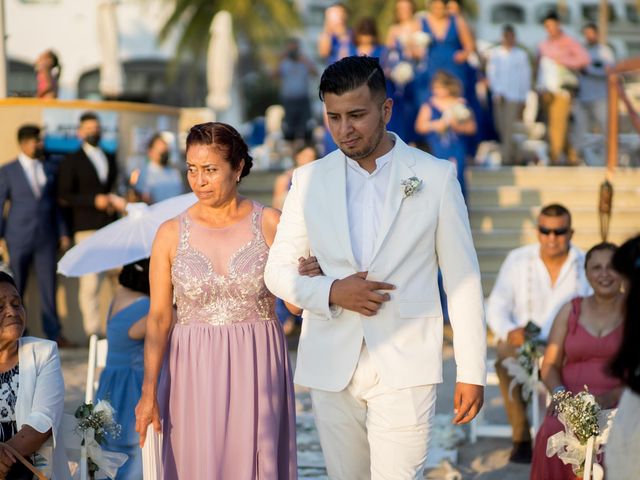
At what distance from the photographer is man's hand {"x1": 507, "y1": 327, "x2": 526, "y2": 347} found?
809cm

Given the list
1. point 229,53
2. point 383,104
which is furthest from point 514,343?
point 229,53

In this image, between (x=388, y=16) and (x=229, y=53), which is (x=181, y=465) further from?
(x=388, y=16)

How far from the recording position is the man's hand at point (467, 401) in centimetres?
436

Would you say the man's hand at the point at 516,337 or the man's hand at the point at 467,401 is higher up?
the man's hand at the point at 467,401

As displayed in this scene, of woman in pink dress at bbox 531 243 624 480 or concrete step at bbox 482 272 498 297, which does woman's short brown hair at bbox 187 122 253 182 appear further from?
concrete step at bbox 482 272 498 297

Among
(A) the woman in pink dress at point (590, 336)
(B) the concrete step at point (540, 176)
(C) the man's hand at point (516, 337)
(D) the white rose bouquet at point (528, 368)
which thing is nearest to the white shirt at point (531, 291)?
(C) the man's hand at point (516, 337)

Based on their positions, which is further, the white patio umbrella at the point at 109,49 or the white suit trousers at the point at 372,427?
the white patio umbrella at the point at 109,49

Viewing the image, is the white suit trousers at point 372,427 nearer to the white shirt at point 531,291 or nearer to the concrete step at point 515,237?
the white shirt at point 531,291

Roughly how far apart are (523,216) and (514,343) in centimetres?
660

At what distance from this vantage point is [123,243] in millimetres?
7020

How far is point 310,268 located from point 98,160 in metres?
8.45

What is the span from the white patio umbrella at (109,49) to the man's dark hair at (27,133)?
6.56 meters

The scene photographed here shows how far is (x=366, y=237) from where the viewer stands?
4.46 meters

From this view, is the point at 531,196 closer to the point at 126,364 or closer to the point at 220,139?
the point at 126,364
